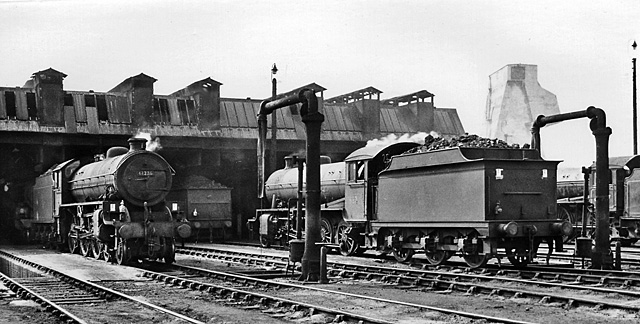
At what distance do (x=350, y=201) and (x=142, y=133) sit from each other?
13.8 meters

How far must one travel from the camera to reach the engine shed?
30.4 meters

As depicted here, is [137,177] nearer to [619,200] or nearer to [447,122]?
[619,200]

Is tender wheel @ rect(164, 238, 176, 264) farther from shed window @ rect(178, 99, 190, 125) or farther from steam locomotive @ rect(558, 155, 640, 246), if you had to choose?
shed window @ rect(178, 99, 190, 125)

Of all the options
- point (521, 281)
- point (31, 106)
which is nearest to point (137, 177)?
point (521, 281)

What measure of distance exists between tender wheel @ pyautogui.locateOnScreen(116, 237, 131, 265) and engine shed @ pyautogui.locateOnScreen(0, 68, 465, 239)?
11721mm

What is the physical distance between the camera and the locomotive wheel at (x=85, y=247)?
20.6 meters

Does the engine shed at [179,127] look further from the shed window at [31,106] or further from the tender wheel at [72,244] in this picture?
the tender wheel at [72,244]

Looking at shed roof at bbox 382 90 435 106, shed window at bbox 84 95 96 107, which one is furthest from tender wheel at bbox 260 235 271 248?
shed roof at bbox 382 90 435 106

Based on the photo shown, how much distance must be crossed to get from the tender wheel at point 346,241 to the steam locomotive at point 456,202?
1.67 ft

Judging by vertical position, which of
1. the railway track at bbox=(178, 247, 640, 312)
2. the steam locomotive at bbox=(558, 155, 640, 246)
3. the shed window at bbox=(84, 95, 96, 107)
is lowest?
the railway track at bbox=(178, 247, 640, 312)

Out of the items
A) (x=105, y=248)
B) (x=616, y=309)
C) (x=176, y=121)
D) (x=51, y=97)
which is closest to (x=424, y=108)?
(x=176, y=121)

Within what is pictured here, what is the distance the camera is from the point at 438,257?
1653cm

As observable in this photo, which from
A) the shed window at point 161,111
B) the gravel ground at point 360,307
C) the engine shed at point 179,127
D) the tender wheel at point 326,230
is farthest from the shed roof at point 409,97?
the gravel ground at point 360,307

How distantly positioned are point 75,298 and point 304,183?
14.0 metres
